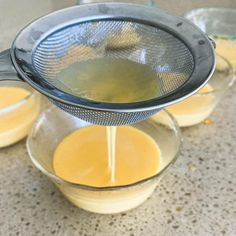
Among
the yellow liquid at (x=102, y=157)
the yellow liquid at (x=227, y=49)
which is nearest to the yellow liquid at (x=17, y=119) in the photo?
the yellow liquid at (x=102, y=157)

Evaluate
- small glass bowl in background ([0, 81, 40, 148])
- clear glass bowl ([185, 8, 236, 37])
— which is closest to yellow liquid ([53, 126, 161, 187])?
small glass bowl in background ([0, 81, 40, 148])

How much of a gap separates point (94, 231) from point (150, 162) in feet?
0.58

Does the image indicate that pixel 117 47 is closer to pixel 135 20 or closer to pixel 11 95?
pixel 135 20

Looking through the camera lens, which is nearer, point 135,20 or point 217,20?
point 135,20

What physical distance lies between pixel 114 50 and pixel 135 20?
2.8 inches

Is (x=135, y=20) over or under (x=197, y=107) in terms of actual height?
over

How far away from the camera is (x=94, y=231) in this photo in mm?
865

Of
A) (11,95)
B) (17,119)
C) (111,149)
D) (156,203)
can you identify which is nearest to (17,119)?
(17,119)

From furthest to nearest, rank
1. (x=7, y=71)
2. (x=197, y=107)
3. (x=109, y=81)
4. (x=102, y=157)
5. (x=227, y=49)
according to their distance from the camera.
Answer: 1. (x=227, y=49)
2. (x=197, y=107)
3. (x=102, y=157)
4. (x=109, y=81)
5. (x=7, y=71)

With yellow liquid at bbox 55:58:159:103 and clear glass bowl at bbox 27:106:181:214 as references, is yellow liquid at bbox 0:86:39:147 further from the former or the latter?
yellow liquid at bbox 55:58:159:103

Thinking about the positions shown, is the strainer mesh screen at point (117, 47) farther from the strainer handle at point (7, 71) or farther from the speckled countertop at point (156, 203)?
the speckled countertop at point (156, 203)

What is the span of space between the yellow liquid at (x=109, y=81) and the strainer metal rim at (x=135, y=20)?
71 millimetres

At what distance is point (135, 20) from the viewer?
0.91 metres

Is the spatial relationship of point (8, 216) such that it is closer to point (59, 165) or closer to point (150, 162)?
point (59, 165)
